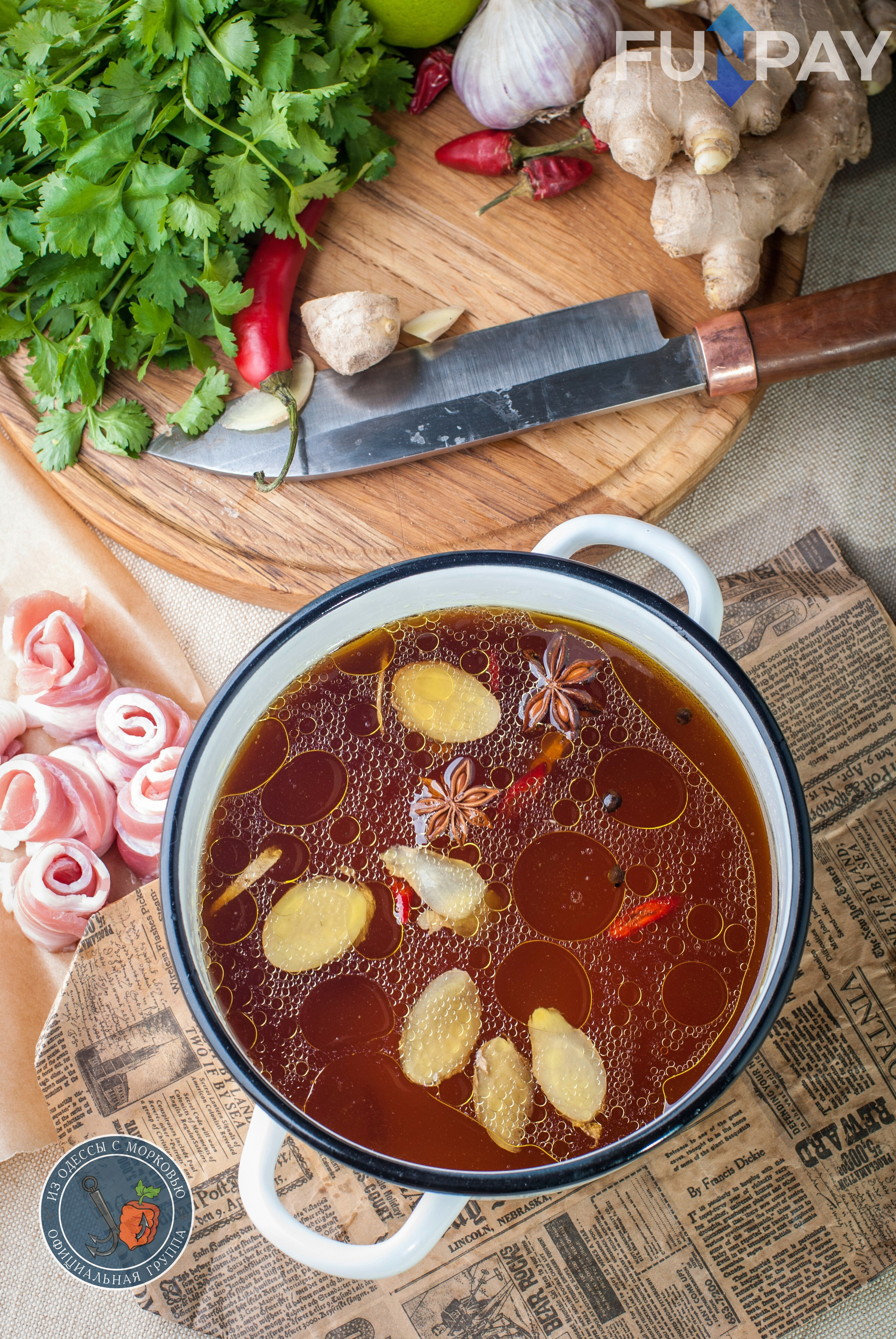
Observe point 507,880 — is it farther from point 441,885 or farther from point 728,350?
point 728,350

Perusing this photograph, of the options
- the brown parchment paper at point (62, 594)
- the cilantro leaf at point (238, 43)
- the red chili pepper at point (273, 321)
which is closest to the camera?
the cilantro leaf at point (238, 43)

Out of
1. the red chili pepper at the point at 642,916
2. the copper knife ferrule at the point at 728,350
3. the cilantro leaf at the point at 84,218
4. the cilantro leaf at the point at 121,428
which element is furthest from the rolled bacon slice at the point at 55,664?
the copper knife ferrule at the point at 728,350

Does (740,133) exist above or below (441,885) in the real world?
above

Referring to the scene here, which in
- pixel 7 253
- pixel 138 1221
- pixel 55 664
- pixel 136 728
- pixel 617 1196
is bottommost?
pixel 617 1196

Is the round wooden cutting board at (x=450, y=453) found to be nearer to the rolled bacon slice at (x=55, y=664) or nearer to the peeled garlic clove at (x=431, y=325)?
the peeled garlic clove at (x=431, y=325)

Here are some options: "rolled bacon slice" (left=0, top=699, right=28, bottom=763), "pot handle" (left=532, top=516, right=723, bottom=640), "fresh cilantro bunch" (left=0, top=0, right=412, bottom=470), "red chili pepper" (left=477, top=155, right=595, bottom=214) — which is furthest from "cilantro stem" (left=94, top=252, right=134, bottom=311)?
"pot handle" (left=532, top=516, right=723, bottom=640)

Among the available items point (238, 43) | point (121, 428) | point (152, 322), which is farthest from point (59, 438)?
point (238, 43)
